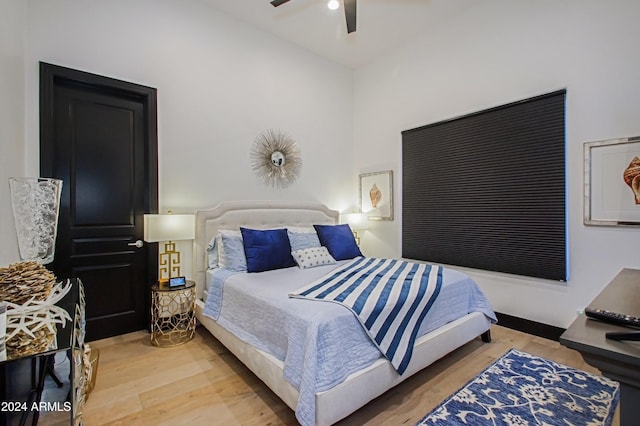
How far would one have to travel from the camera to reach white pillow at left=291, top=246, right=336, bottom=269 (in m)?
3.15

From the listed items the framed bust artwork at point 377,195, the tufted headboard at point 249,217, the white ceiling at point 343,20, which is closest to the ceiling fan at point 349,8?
the white ceiling at point 343,20

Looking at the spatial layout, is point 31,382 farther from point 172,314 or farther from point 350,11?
point 350,11

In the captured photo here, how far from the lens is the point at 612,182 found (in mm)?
2547

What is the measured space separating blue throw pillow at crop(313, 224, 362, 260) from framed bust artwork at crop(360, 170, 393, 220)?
3.20 ft

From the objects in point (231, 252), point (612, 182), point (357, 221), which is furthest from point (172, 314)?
point (612, 182)

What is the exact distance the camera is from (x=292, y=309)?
6.15 ft

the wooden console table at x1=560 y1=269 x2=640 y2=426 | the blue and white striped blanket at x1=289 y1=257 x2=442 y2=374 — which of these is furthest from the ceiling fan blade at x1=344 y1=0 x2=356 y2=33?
the wooden console table at x1=560 y1=269 x2=640 y2=426

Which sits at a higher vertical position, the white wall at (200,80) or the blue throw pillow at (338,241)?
the white wall at (200,80)

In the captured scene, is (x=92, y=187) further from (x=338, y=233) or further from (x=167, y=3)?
(x=338, y=233)

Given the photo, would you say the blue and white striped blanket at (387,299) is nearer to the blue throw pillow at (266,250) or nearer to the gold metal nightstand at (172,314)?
the blue throw pillow at (266,250)

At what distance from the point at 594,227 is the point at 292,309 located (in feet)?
9.31

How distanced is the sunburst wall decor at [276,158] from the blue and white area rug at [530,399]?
10.2 feet

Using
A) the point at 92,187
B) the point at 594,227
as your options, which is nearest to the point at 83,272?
the point at 92,187

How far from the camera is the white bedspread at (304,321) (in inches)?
62.8
